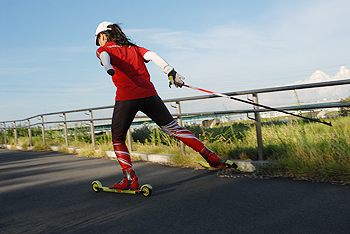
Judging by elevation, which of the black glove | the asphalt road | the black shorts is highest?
the black glove

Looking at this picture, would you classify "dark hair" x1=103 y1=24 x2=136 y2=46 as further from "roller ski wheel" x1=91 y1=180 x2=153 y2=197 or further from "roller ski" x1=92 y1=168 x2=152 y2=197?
"roller ski wheel" x1=91 y1=180 x2=153 y2=197

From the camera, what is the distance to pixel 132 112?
11.2 ft

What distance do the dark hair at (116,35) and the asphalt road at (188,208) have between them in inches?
71.5

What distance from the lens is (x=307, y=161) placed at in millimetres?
3518

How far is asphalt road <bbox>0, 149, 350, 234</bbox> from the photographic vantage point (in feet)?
7.30

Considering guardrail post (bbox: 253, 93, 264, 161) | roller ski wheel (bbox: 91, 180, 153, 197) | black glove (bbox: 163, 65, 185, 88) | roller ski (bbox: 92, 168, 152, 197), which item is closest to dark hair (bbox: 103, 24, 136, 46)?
black glove (bbox: 163, 65, 185, 88)

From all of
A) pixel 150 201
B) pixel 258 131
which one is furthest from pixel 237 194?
pixel 258 131

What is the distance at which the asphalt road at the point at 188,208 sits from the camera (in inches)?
87.6

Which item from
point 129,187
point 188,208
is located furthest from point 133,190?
point 188,208

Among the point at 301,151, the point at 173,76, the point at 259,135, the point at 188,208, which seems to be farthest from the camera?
the point at 259,135

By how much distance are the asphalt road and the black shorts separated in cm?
79

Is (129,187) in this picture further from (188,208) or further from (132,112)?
(188,208)

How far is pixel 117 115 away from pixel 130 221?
4.37ft

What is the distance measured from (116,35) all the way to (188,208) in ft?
7.08
